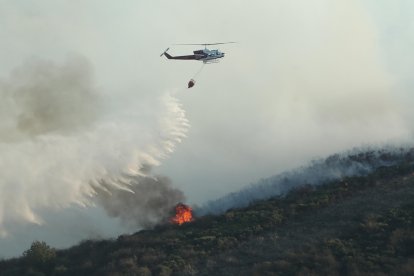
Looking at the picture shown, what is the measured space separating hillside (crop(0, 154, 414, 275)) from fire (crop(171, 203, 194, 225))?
6956 mm

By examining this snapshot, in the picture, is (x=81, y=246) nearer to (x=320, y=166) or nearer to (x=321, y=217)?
(x=321, y=217)

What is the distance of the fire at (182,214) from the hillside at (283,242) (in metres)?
6.96

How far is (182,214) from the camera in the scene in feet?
257

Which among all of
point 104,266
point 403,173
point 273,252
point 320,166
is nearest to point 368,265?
point 273,252

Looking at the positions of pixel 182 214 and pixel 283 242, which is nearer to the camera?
pixel 283 242

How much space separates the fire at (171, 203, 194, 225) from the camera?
76.1 metres

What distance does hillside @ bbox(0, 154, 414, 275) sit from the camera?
44719 mm

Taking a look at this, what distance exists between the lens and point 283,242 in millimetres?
51406

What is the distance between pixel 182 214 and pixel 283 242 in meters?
29.0

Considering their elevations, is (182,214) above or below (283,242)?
above

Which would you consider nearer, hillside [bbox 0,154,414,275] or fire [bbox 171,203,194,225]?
hillside [bbox 0,154,414,275]

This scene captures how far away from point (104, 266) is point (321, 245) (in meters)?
21.3

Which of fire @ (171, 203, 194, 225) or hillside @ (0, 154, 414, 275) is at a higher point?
fire @ (171, 203, 194, 225)

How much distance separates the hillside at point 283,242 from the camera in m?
44.7
